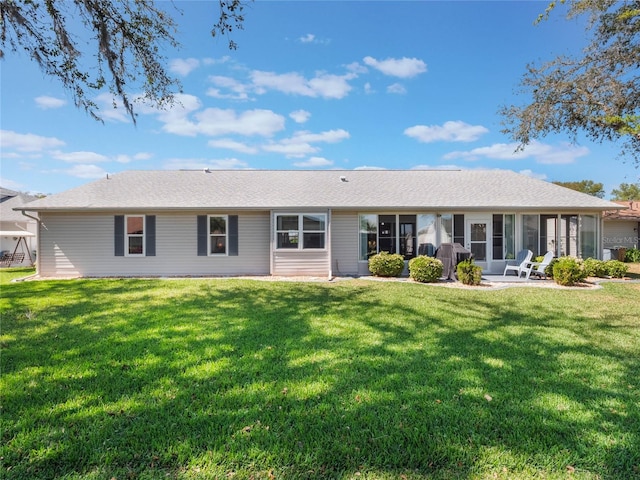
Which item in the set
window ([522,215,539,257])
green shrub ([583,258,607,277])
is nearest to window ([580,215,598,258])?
green shrub ([583,258,607,277])

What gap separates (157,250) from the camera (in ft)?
39.4

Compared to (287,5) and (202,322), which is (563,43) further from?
(202,322)

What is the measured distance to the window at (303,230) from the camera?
11859mm

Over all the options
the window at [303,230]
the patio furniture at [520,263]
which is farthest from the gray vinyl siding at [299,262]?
the patio furniture at [520,263]

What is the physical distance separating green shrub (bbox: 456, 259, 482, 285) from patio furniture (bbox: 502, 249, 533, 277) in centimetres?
Answer: 231

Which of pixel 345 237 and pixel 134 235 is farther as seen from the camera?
pixel 345 237

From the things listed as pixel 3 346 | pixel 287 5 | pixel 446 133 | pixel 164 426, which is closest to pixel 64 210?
pixel 3 346

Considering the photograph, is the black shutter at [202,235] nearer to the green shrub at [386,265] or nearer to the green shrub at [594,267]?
the green shrub at [386,265]

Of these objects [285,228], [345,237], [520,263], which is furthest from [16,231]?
[520,263]

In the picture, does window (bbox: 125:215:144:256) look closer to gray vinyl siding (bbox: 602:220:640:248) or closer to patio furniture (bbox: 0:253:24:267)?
patio furniture (bbox: 0:253:24:267)

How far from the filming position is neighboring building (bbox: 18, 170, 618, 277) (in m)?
11.8

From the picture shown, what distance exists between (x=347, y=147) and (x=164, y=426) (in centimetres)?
1915

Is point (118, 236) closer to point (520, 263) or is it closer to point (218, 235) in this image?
point (218, 235)

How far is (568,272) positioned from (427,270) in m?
4.25
